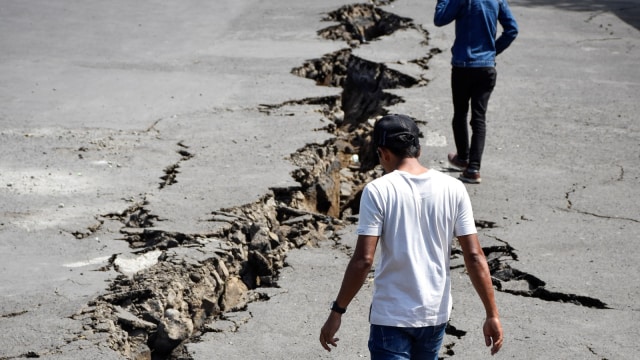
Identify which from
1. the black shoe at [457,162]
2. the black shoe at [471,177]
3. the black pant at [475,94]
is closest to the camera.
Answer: the black pant at [475,94]

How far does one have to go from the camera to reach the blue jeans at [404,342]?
3564mm

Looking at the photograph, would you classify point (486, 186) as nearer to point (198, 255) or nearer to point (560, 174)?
point (560, 174)

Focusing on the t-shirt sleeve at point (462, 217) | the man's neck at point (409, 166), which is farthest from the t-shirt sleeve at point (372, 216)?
the t-shirt sleeve at point (462, 217)

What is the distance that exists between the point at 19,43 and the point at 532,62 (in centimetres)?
762

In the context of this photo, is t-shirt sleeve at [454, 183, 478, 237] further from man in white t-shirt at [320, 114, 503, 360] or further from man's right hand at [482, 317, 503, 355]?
man's right hand at [482, 317, 503, 355]

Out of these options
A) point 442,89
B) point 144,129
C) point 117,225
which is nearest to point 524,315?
point 117,225

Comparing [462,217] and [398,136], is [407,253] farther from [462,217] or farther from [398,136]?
[398,136]

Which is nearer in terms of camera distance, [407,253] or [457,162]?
[407,253]

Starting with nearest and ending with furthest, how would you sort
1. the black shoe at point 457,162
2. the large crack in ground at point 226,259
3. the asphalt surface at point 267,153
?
1. the large crack in ground at point 226,259
2. the asphalt surface at point 267,153
3. the black shoe at point 457,162

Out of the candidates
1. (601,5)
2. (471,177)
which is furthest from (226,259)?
(601,5)

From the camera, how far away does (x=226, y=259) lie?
6004 millimetres

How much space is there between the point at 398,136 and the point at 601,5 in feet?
50.1

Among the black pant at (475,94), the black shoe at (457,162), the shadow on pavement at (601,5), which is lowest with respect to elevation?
the shadow on pavement at (601,5)

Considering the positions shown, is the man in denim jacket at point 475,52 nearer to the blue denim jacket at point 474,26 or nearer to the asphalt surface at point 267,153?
the blue denim jacket at point 474,26
